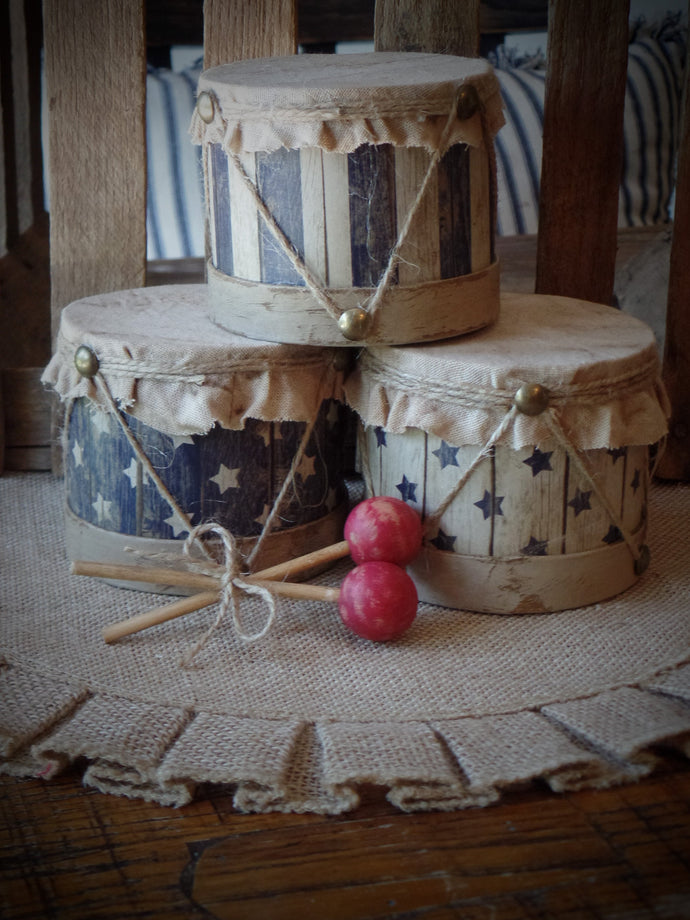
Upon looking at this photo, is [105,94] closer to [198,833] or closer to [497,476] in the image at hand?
[497,476]

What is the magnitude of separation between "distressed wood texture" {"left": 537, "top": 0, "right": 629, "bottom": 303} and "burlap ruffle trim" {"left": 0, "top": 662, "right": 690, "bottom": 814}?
956mm

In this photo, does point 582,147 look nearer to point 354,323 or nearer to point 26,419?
point 354,323

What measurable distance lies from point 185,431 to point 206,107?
1.64 ft

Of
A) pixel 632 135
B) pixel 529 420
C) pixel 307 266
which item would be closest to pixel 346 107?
pixel 307 266

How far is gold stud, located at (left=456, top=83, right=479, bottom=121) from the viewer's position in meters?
1.57

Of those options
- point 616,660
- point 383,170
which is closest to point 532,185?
point 383,170

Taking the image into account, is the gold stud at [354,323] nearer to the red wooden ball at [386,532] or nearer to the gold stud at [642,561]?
the red wooden ball at [386,532]

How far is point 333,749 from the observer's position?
1.36 metres

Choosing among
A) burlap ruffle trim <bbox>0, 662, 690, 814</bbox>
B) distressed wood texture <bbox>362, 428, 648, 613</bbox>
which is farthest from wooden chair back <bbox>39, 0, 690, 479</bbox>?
burlap ruffle trim <bbox>0, 662, 690, 814</bbox>

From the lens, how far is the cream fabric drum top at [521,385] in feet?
5.11

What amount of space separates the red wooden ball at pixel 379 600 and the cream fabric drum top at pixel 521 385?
8.7 inches

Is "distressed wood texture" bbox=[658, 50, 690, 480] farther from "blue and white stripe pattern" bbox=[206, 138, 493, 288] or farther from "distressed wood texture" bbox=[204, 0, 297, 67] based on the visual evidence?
"distressed wood texture" bbox=[204, 0, 297, 67]

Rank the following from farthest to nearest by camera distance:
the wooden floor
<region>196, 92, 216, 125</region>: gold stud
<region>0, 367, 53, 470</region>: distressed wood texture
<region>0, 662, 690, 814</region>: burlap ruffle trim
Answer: <region>0, 367, 53, 470</region>: distressed wood texture < <region>196, 92, 216, 125</region>: gold stud < <region>0, 662, 690, 814</region>: burlap ruffle trim < the wooden floor

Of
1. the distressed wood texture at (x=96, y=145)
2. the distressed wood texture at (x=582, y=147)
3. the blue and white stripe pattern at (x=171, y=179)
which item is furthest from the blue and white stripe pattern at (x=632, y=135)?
the distressed wood texture at (x=96, y=145)
